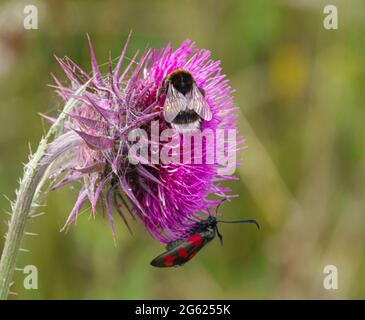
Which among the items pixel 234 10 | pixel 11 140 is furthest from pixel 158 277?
pixel 234 10

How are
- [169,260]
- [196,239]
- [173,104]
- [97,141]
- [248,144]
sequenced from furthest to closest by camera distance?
[248,144] < [196,239] < [169,260] < [173,104] < [97,141]

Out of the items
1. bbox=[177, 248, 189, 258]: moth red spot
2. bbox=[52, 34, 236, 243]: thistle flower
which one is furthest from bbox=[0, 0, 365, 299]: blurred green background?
bbox=[52, 34, 236, 243]: thistle flower

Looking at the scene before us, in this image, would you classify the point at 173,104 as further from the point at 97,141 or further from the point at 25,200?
the point at 25,200

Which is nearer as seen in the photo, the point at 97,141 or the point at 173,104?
the point at 97,141

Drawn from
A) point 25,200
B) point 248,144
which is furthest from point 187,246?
point 248,144

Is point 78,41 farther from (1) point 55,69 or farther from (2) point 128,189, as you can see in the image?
(2) point 128,189

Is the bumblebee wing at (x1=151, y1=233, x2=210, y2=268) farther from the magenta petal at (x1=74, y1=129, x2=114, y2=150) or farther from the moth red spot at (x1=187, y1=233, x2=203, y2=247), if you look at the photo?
the magenta petal at (x1=74, y1=129, x2=114, y2=150)
